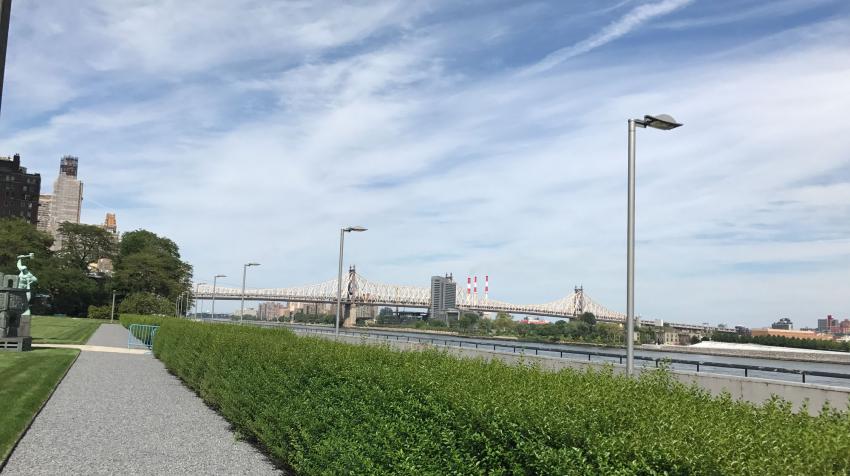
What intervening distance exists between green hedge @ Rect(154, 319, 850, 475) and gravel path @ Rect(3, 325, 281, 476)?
1046mm

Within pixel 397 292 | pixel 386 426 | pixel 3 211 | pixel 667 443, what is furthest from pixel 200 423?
pixel 3 211

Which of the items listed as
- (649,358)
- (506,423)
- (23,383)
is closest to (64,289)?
(23,383)

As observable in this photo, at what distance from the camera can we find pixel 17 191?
555 ft

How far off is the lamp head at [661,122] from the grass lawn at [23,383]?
1262 centimetres

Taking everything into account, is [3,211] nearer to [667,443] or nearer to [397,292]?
[397,292]

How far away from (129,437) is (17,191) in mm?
186871

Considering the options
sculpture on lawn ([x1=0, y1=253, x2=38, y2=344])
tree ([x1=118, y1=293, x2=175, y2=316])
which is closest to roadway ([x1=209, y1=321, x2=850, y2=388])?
sculpture on lawn ([x1=0, y1=253, x2=38, y2=344])

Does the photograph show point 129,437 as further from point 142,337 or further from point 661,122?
point 142,337

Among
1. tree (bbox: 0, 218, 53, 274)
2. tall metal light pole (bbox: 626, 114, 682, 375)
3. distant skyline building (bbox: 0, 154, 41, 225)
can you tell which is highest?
distant skyline building (bbox: 0, 154, 41, 225)

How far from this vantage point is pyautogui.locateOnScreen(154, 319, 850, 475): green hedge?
3.58 metres

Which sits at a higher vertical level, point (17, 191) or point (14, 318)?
point (17, 191)

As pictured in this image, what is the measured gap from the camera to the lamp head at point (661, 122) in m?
13.4

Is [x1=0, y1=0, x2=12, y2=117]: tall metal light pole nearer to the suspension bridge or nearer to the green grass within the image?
the green grass

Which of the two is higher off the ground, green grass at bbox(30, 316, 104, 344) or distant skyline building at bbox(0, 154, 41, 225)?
distant skyline building at bbox(0, 154, 41, 225)
